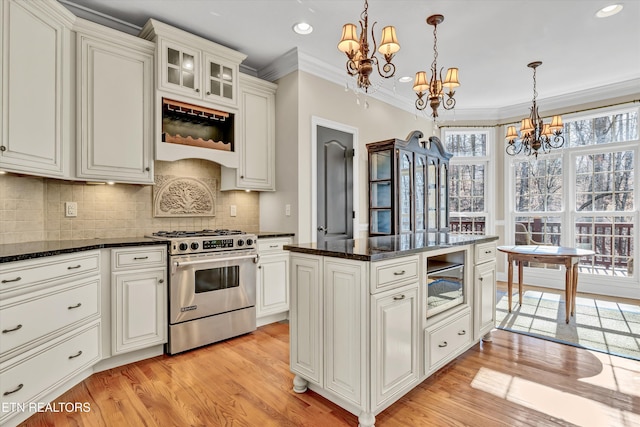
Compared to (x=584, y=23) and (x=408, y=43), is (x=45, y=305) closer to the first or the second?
(x=408, y=43)

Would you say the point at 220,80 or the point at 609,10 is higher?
the point at 609,10

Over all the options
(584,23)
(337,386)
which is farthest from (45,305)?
(584,23)

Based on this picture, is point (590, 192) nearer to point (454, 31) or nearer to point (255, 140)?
point (454, 31)

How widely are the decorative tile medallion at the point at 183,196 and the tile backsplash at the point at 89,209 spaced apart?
2.1 inches

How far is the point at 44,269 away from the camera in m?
1.97

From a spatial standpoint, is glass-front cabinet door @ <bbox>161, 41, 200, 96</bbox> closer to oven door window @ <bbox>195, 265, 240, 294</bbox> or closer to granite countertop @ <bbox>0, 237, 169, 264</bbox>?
granite countertop @ <bbox>0, 237, 169, 264</bbox>

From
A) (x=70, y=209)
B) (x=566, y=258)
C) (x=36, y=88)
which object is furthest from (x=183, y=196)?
(x=566, y=258)

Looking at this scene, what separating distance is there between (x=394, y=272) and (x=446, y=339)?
0.82m

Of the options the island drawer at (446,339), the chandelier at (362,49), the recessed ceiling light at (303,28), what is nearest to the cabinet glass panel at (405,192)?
the island drawer at (446,339)

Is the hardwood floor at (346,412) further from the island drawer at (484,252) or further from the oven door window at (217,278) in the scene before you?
the island drawer at (484,252)

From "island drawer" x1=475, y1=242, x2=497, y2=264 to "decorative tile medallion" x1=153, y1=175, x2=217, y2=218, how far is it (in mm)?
2663

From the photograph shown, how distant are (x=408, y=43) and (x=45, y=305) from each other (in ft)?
12.3

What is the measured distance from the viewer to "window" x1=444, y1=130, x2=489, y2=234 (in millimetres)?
5812

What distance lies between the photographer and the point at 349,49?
2.15 metres
